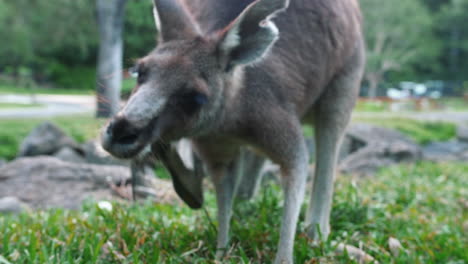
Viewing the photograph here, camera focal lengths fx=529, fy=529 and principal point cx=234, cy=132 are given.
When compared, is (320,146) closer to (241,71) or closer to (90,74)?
(241,71)

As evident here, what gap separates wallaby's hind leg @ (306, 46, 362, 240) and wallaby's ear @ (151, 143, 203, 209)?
97 centimetres

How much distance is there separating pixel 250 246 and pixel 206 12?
155 centimetres

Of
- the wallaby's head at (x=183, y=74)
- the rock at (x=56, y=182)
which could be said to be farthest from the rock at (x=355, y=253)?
the rock at (x=56, y=182)

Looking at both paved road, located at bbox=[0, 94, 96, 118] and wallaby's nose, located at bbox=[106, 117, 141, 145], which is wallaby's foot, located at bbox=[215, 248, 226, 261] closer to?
wallaby's nose, located at bbox=[106, 117, 141, 145]

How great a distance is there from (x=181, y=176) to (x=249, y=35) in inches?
38.0

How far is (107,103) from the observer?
3.24 m

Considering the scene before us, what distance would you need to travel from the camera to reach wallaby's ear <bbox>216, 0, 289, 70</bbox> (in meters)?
2.69

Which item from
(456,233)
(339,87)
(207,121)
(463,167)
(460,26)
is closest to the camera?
(207,121)

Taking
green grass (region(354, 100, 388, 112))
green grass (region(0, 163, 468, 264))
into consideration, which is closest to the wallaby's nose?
green grass (region(0, 163, 468, 264))

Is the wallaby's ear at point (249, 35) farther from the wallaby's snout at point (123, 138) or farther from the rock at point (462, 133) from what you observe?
the rock at point (462, 133)

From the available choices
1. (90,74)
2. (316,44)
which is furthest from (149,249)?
(90,74)

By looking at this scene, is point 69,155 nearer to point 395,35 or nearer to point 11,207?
point 11,207

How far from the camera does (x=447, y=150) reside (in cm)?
1291

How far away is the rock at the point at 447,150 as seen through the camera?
38.1 feet
